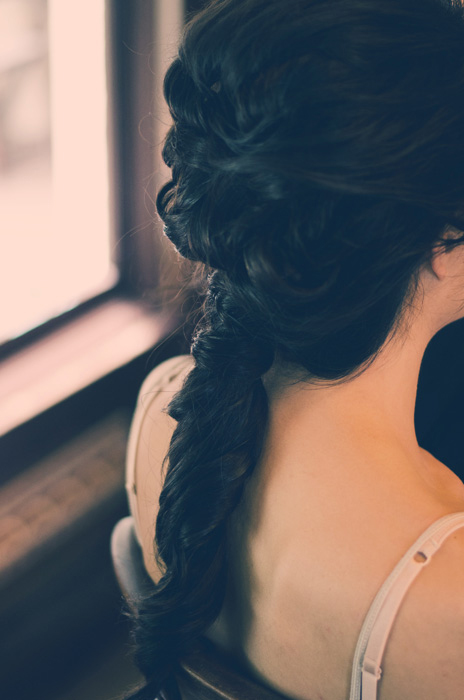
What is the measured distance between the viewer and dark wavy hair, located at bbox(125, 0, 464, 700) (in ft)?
1.72

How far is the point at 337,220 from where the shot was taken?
0.55 m

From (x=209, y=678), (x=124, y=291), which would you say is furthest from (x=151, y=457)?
(x=124, y=291)

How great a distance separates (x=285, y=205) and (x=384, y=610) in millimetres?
361

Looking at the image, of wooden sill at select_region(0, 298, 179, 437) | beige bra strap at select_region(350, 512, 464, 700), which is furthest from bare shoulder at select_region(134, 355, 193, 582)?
wooden sill at select_region(0, 298, 179, 437)

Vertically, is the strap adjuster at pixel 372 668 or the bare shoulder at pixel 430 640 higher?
the bare shoulder at pixel 430 640

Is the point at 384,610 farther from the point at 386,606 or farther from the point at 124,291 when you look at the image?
the point at 124,291

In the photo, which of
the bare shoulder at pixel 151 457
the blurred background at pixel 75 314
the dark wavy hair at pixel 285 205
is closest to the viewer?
the dark wavy hair at pixel 285 205

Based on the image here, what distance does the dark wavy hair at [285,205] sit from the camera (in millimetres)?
525

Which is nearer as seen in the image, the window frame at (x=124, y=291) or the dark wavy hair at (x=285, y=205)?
the dark wavy hair at (x=285, y=205)

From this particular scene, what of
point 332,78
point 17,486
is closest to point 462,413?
point 332,78

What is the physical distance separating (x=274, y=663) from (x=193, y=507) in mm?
177

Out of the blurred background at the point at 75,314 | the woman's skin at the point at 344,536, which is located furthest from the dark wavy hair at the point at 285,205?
the blurred background at the point at 75,314

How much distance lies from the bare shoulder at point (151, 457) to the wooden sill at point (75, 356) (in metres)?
0.46

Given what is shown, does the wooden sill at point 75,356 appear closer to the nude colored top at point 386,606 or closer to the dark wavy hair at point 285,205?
the dark wavy hair at point 285,205
